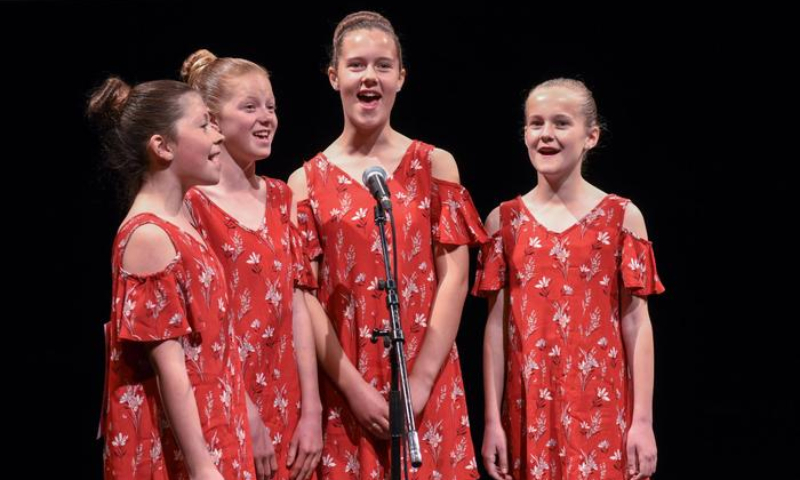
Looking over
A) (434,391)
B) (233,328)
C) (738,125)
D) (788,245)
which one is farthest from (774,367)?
(233,328)

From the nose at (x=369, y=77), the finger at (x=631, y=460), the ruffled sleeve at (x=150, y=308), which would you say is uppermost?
the nose at (x=369, y=77)

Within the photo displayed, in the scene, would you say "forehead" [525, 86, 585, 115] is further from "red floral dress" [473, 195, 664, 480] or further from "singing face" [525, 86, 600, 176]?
"red floral dress" [473, 195, 664, 480]

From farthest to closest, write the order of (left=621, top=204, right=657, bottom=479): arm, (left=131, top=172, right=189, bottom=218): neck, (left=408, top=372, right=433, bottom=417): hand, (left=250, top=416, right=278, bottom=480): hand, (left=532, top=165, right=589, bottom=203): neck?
(left=532, top=165, right=589, bottom=203): neck, (left=621, top=204, right=657, bottom=479): arm, (left=408, top=372, right=433, bottom=417): hand, (left=250, top=416, right=278, bottom=480): hand, (left=131, top=172, right=189, bottom=218): neck

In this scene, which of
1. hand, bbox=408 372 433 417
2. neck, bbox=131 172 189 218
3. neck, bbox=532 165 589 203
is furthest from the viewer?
neck, bbox=532 165 589 203

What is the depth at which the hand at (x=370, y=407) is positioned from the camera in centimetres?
272

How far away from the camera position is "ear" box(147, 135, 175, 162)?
225 cm

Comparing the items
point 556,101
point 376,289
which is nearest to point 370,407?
point 376,289

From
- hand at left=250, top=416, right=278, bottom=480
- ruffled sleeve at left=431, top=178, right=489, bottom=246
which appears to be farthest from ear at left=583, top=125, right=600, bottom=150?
hand at left=250, top=416, right=278, bottom=480

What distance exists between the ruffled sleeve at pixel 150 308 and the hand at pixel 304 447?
0.63 m

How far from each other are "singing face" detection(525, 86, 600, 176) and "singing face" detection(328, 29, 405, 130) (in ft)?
1.32

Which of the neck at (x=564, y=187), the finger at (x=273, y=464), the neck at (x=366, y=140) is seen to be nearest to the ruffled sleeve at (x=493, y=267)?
the neck at (x=564, y=187)

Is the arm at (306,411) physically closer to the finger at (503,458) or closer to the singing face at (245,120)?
the singing face at (245,120)

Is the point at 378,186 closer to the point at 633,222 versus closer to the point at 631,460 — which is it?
the point at 633,222

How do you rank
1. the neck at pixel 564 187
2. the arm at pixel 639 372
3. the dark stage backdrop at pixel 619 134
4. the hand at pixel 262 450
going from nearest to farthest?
the hand at pixel 262 450 → the arm at pixel 639 372 → the neck at pixel 564 187 → the dark stage backdrop at pixel 619 134
